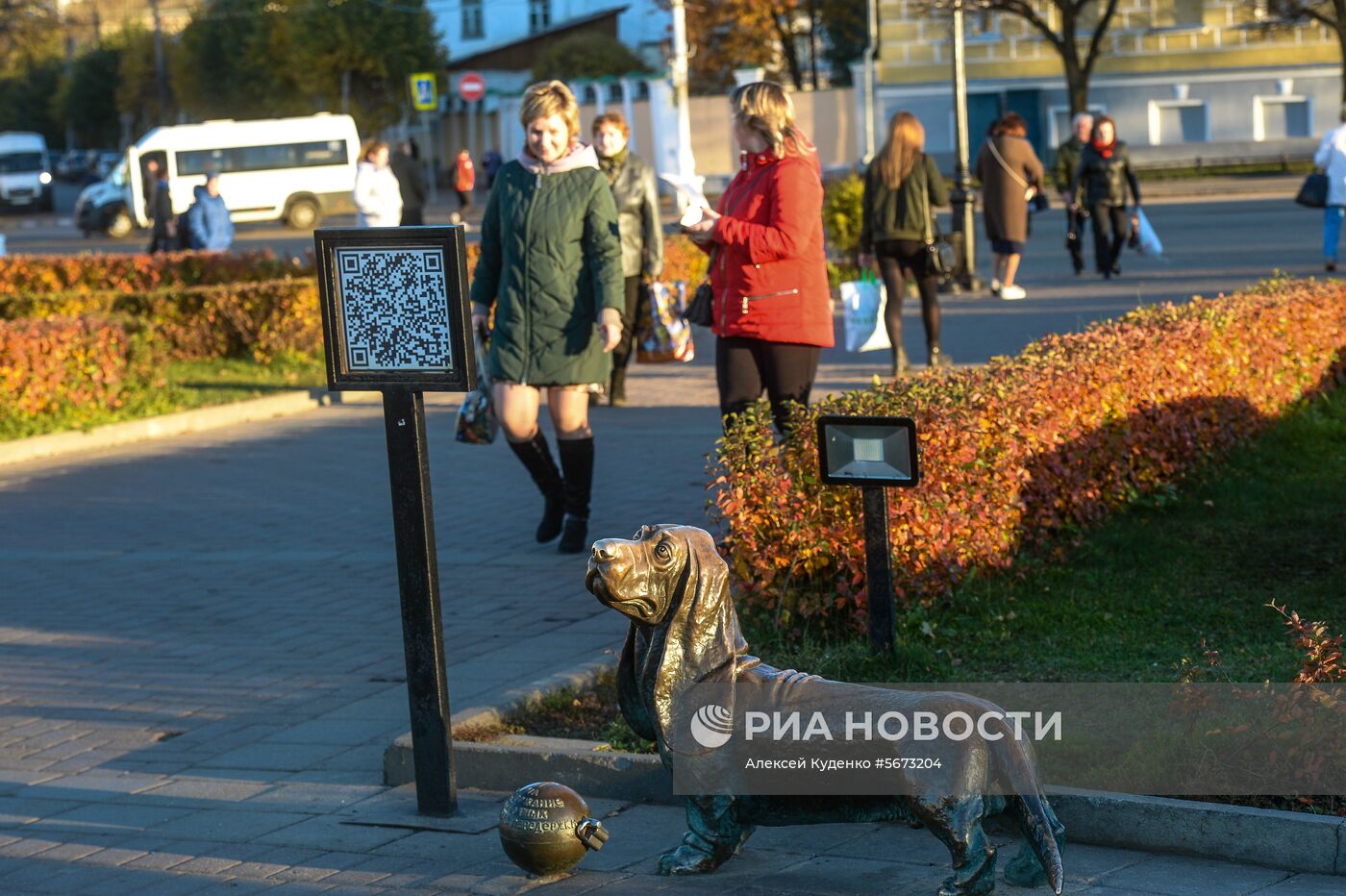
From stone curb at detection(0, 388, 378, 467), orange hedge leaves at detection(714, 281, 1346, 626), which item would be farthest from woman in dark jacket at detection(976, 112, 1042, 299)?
orange hedge leaves at detection(714, 281, 1346, 626)

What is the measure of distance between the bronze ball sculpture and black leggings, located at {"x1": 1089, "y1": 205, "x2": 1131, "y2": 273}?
1519cm

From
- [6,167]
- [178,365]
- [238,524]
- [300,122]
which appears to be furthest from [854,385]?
[6,167]

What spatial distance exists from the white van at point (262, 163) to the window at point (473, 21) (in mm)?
38266

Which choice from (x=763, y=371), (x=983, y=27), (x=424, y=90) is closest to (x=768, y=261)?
(x=763, y=371)

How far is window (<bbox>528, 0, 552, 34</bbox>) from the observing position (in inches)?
3105

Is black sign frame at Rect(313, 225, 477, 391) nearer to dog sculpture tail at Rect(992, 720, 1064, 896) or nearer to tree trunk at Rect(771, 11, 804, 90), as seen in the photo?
dog sculpture tail at Rect(992, 720, 1064, 896)

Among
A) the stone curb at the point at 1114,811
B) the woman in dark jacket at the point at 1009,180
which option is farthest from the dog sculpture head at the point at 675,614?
the woman in dark jacket at the point at 1009,180

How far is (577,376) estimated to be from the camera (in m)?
7.43

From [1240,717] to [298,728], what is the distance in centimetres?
292

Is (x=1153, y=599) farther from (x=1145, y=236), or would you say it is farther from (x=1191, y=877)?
(x=1145, y=236)

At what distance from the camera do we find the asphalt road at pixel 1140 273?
14.5m

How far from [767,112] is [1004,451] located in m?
1.58

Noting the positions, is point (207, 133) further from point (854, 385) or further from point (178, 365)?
point (854, 385)

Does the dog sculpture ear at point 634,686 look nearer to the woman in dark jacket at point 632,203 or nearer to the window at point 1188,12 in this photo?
the woman in dark jacket at point 632,203
